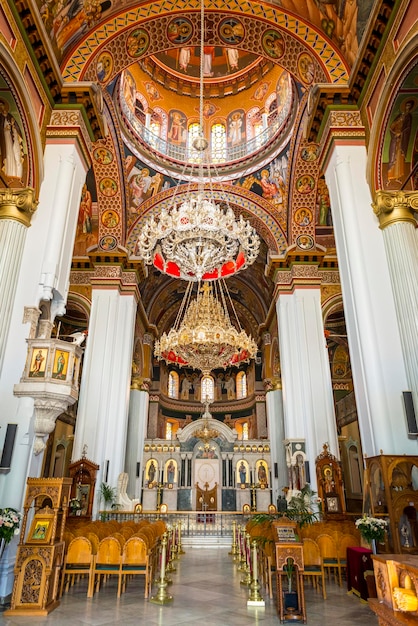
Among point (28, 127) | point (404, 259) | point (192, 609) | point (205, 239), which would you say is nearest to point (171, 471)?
point (205, 239)

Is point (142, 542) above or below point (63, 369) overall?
below

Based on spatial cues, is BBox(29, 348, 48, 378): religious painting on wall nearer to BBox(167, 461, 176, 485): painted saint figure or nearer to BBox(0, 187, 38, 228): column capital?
BBox(0, 187, 38, 228): column capital

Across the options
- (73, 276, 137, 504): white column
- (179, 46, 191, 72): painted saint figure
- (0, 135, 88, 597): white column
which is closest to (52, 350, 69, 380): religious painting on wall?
(0, 135, 88, 597): white column

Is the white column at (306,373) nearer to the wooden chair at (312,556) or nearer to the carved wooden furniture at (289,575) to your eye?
the wooden chair at (312,556)

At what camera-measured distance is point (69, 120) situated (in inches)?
308

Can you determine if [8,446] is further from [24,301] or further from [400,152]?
[400,152]

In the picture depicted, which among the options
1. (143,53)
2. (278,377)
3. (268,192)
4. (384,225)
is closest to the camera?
(384,225)

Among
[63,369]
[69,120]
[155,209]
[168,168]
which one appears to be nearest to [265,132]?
[168,168]

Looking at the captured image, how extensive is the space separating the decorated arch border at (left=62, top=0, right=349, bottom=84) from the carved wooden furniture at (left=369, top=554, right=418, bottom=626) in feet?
26.9

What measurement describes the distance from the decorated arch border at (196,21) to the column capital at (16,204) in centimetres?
285

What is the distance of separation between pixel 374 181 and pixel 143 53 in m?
5.96

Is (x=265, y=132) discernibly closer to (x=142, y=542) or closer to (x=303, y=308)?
(x=303, y=308)

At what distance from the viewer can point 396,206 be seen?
22.0 feet

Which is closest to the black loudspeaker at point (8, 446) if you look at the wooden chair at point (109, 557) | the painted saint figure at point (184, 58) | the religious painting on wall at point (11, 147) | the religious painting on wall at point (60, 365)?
the religious painting on wall at point (60, 365)
